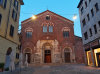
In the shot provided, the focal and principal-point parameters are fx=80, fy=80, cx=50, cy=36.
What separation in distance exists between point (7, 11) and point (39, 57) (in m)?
14.4

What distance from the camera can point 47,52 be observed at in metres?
23.1

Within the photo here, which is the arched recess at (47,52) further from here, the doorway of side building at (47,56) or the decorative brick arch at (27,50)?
the decorative brick arch at (27,50)

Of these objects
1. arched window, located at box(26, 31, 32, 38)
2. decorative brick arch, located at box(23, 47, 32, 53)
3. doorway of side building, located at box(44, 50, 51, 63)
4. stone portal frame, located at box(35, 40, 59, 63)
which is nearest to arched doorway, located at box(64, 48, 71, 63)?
stone portal frame, located at box(35, 40, 59, 63)

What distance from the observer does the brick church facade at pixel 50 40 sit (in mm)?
22156

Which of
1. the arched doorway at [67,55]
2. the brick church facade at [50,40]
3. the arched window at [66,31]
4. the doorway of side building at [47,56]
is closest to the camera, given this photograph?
the arched doorway at [67,55]

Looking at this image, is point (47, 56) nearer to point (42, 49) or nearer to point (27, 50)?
point (42, 49)

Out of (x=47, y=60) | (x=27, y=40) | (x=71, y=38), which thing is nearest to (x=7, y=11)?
(x=27, y=40)

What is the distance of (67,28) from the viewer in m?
24.5

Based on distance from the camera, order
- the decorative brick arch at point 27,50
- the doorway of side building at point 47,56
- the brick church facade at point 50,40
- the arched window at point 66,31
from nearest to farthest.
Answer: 1. the brick church facade at point 50,40
2. the doorway of side building at point 47,56
3. the decorative brick arch at point 27,50
4. the arched window at point 66,31

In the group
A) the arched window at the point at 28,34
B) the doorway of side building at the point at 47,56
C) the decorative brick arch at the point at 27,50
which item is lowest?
the doorway of side building at the point at 47,56

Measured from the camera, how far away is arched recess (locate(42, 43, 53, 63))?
2273 cm

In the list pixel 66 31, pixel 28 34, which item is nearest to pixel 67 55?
pixel 66 31

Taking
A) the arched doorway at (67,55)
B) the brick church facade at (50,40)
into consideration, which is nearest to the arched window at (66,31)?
the brick church facade at (50,40)

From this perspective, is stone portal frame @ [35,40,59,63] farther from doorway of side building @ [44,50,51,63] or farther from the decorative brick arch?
the decorative brick arch
